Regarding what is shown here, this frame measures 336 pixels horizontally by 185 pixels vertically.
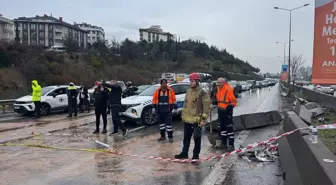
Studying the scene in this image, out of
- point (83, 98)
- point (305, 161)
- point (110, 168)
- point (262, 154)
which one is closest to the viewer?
point (305, 161)

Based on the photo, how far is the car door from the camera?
16875mm

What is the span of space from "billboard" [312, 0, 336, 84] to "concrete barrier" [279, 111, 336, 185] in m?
1.01

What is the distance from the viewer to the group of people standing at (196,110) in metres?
6.68

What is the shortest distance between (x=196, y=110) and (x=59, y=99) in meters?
12.2

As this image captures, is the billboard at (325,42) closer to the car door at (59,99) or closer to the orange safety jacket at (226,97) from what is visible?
the orange safety jacket at (226,97)

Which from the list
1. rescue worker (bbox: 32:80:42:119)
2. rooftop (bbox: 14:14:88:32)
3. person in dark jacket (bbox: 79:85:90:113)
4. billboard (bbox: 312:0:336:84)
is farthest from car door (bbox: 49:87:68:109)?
rooftop (bbox: 14:14:88:32)

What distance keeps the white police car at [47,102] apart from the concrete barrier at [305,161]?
1264 centimetres

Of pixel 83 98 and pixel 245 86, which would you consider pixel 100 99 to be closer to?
pixel 83 98

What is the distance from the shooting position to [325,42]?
186 inches

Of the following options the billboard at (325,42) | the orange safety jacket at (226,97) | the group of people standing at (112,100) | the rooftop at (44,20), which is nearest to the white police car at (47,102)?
the group of people standing at (112,100)

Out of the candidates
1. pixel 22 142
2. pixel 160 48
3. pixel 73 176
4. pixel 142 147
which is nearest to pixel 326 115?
A: pixel 142 147

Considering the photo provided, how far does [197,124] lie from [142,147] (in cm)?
236

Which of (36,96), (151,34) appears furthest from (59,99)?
(151,34)

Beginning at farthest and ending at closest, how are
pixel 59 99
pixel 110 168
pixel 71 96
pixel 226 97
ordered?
pixel 59 99, pixel 71 96, pixel 226 97, pixel 110 168
